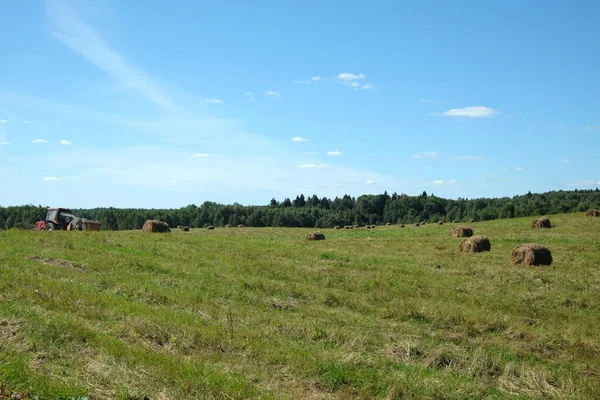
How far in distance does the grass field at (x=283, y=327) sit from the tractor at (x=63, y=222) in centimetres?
1465

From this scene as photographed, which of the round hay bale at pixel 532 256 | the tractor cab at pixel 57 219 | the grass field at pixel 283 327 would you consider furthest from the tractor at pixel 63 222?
the round hay bale at pixel 532 256

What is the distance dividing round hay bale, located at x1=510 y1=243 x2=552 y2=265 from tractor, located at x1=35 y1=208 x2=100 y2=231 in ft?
87.8

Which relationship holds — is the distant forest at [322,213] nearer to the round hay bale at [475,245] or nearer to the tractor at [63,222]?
the tractor at [63,222]

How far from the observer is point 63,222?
3762cm

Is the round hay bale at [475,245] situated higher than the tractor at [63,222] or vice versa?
the tractor at [63,222]

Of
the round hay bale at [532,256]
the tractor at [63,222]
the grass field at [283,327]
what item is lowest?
the grass field at [283,327]

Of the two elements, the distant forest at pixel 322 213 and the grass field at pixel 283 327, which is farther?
the distant forest at pixel 322 213

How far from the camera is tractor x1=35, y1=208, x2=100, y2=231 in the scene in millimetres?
35469

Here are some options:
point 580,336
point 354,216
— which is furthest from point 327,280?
point 354,216

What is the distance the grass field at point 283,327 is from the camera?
276 inches

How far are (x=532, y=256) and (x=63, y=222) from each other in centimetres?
3136

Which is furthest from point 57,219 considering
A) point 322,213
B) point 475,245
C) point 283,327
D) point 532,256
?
point 322,213

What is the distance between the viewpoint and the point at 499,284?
1762 cm

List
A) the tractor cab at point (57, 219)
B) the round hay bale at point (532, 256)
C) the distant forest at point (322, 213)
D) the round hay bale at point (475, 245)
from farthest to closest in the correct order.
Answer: the distant forest at point (322, 213)
the tractor cab at point (57, 219)
the round hay bale at point (475, 245)
the round hay bale at point (532, 256)
